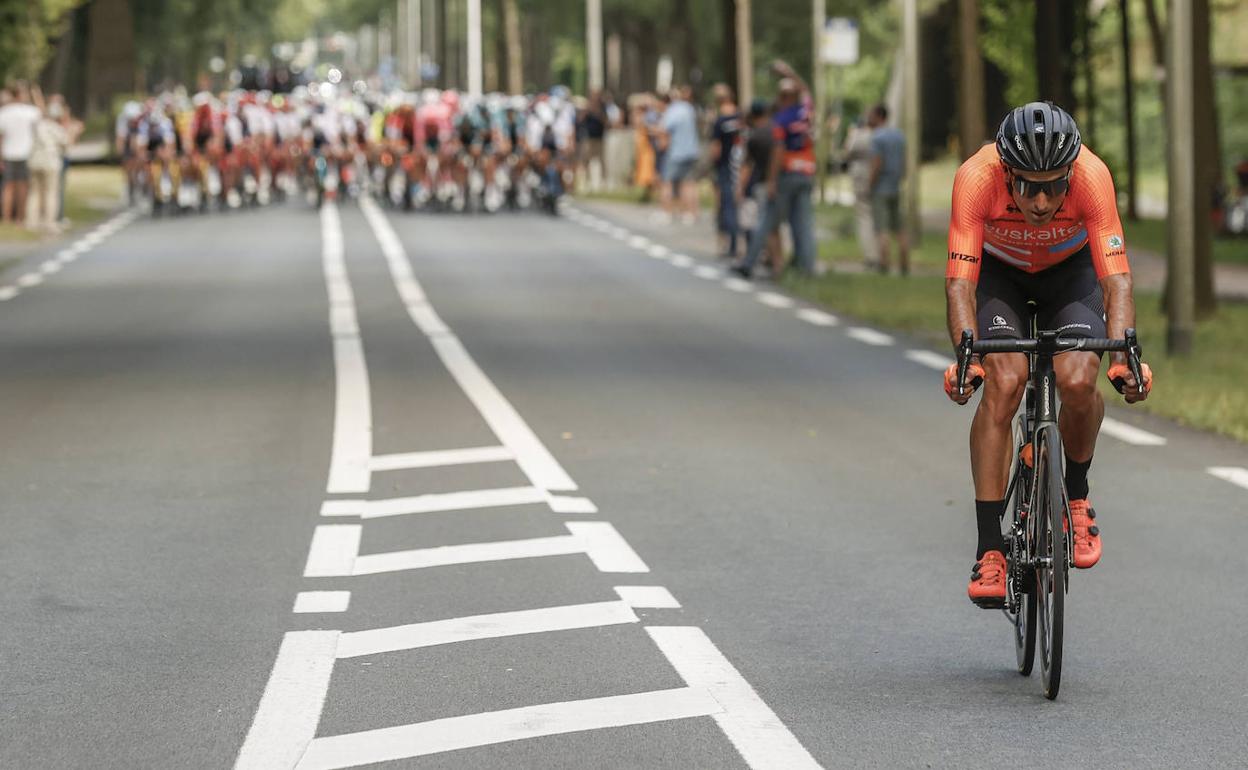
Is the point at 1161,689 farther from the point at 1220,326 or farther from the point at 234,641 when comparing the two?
the point at 1220,326

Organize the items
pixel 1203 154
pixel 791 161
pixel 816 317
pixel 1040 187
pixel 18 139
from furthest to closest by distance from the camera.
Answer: pixel 18 139 < pixel 791 161 < pixel 1203 154 < pixel 816 317 < pixel 1040 187

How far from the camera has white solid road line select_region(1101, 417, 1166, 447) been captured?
42.3ft

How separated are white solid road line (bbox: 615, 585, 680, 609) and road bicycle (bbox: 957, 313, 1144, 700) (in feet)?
4.49

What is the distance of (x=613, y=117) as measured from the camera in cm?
4856

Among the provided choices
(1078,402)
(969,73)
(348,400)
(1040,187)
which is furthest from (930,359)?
(969,73)

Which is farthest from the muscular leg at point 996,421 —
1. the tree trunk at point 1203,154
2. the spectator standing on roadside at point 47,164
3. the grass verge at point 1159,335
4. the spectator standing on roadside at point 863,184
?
the spectator standing on roadside at point 47,164

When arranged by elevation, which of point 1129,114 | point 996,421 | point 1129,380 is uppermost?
point 1129,114

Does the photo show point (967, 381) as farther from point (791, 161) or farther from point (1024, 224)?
point (791, 161)

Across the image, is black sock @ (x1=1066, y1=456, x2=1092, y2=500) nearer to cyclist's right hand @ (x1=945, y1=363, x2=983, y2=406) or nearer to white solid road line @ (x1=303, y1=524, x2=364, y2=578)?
cyclist's right hand @ (x1=945, y1=363, x2=983, y2=406)

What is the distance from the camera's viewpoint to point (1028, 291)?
7.41 meters

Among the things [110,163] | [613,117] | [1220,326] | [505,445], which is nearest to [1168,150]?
[1220,326]

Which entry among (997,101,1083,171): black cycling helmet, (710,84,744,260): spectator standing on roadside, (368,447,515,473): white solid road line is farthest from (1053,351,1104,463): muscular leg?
(710,84,744,260): spectator standing on roadside

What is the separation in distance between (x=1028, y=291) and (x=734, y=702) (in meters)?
1.61

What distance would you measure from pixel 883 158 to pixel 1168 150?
346 inches
